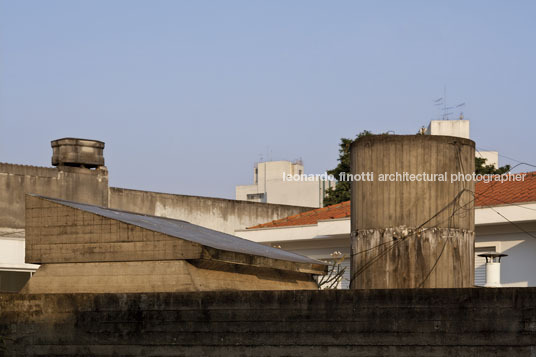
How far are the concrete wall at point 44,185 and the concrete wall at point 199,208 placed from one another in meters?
0.74

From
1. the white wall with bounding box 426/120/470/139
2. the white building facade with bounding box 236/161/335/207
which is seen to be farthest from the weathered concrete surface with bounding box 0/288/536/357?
the white building facade with bounding box 236/161/335/207

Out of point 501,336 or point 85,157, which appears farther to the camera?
point 85,157

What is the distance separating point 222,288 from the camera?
A: 9.59 m

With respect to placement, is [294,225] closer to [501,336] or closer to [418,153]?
[418,153]

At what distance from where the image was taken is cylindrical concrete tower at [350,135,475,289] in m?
10.2

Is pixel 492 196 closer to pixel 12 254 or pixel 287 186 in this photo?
pixel 12 254

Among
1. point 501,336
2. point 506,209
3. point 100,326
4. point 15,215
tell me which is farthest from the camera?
point 15,215

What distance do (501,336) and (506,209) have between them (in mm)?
12088

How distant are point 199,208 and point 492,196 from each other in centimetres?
1378

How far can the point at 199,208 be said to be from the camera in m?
32.3

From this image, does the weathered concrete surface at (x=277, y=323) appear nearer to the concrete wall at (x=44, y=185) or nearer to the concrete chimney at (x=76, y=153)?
the concrete wall at (x=44, y=185)

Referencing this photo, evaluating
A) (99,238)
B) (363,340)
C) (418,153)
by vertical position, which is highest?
(418,153)

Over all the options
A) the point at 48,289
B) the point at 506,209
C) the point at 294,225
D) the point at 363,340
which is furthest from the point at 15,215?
the point at 363,340

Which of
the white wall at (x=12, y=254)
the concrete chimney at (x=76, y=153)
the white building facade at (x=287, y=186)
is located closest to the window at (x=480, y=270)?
the white wall at (x=12, y=254)
